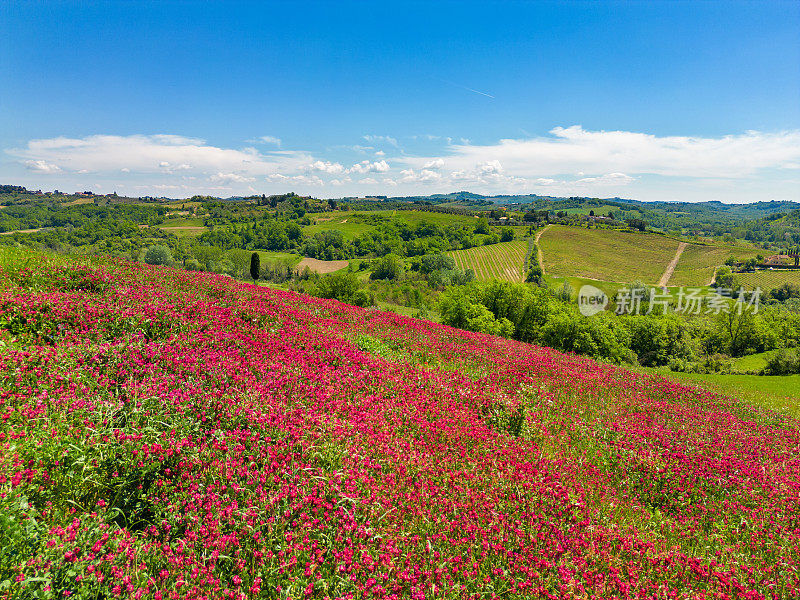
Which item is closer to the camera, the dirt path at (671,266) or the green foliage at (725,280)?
the green foliage at (725,280)

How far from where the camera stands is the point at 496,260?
161 meters

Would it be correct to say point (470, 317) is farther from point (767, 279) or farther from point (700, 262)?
point (700, 262)

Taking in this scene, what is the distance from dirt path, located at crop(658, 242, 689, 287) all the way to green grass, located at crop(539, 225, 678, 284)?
1586 mm

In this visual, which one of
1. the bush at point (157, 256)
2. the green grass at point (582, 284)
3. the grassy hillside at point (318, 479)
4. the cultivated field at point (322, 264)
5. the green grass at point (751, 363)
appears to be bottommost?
the green grass at point (751, 363)

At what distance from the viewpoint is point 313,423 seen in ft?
17.6

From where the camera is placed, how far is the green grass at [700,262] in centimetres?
13112

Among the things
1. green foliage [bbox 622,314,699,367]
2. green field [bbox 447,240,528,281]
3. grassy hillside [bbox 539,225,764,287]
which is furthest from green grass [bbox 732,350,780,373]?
grassy hillside [bbox 539,225,764,287]

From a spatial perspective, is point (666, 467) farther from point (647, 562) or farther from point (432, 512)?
point (432, 512)

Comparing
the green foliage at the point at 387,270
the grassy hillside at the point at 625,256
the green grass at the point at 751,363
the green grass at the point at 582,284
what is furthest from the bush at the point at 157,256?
the green grass at the point at 751,363

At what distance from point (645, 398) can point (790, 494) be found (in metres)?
5.11

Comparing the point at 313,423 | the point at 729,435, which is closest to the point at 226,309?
the point at 313,423

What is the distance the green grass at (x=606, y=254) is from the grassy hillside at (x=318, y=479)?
136285 millimetres

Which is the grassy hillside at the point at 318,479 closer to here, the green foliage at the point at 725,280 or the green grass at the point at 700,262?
the green grass at the point at 700,262

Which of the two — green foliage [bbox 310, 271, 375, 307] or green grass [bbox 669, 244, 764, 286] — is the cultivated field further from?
green grass [bbox 669, 244, 764, 286]
